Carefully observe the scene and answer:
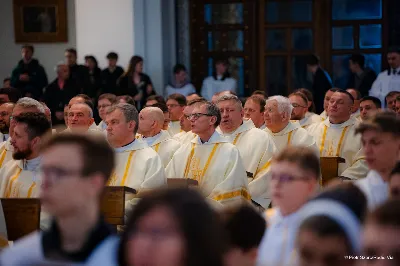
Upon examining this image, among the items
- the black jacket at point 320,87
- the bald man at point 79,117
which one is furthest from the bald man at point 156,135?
the black jacket at point 320,87

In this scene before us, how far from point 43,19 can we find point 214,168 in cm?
1035

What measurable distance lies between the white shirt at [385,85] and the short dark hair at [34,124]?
9890 millimetres

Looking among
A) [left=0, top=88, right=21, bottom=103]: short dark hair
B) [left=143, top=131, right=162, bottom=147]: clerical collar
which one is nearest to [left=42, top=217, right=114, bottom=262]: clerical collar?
[left=143, top=131, right=162, bottom=147]: clerical collar

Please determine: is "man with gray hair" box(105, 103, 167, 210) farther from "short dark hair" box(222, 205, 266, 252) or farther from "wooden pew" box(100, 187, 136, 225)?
"short dark hair" box(222, 205, 266, 252)

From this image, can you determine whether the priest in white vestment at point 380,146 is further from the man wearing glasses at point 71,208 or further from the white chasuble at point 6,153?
the white chasuble at point 6,153

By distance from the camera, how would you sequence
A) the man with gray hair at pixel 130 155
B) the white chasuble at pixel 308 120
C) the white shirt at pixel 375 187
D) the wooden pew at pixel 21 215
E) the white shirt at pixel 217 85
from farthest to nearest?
the white shirt at pixel 217 85 → the white chasuble at pixel 308 120 → the man with gray hair at pixel 130 155 → the wooden pew at pixel 21 215 → the white shirt at pixel 375 187

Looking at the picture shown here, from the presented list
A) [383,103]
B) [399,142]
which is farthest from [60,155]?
[383,103]

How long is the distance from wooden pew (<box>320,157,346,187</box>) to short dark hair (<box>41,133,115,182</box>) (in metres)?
5.78

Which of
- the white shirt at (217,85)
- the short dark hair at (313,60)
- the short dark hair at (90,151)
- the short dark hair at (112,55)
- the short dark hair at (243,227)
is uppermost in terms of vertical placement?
the short dark hair at (112,55)

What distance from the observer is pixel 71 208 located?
12.0 feet

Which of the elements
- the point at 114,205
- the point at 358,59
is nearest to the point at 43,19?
the point at 358,59

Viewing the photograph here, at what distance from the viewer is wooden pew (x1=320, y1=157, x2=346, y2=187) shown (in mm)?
9352

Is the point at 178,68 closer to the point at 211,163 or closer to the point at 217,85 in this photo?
the point at 217,85

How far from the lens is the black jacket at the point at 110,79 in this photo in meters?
16.1
